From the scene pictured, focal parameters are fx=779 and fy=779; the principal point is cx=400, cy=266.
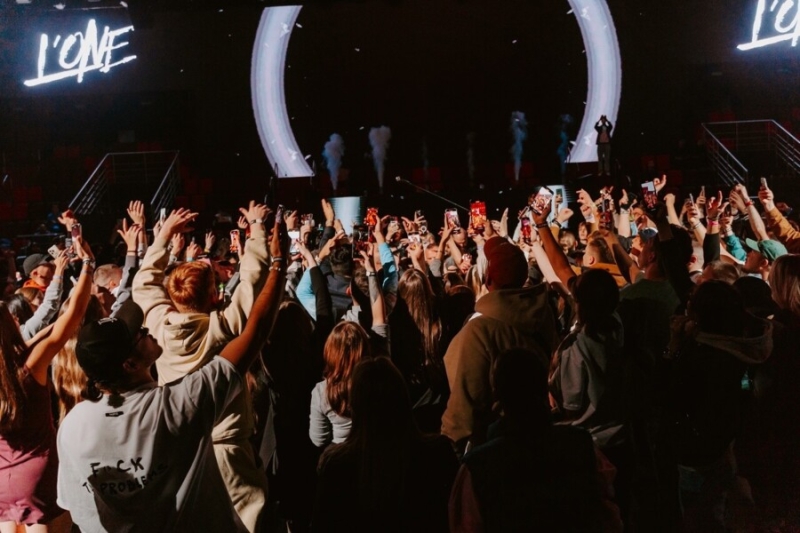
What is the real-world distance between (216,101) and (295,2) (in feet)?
12.4

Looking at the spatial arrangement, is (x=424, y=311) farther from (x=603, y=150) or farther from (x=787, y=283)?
(x=603, y=150)

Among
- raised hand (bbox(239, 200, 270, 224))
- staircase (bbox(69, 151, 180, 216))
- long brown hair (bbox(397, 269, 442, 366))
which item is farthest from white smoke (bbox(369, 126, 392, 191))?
raised hand (bbox(239, 200, 270, 224))

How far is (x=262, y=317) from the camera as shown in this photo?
7.42 feet

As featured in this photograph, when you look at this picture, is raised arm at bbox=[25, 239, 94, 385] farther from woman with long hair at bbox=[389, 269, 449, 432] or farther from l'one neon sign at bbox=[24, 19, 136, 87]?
l'one neon sign at bbox=[24, 19, 136, 87]

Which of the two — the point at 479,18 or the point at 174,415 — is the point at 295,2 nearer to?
the point at 479,18

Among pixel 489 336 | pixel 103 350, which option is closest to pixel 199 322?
pixel 103 350

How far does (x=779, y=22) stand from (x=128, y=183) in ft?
43.0

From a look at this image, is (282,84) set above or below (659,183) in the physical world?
above

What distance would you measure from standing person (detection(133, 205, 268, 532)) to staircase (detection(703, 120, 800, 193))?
12.1 metres

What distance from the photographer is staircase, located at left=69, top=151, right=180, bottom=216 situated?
1372 cm

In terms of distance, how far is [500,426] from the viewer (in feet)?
7.02

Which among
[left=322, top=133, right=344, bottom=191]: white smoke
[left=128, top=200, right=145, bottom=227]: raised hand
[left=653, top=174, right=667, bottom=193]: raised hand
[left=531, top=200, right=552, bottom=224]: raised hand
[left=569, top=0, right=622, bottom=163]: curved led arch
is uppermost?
[left=569, top=0, right=622, bottom=163]: curved led arch

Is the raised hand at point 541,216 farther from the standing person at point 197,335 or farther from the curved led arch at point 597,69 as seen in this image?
the curved led arch at point 597,69

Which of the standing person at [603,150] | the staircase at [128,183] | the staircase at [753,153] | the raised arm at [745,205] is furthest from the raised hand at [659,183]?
the staircase at [128,183]
